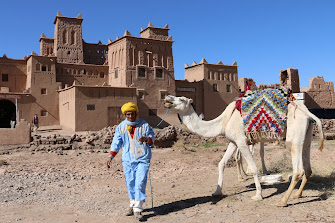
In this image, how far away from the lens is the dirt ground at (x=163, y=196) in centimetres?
521

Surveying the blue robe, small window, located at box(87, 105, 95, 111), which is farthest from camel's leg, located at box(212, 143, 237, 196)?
small window, located at box(87, 105, 95, 111)

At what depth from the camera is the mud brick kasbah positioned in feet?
81.6

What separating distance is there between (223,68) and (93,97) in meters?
16.4

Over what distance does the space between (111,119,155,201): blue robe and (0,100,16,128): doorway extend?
26379 millimetres

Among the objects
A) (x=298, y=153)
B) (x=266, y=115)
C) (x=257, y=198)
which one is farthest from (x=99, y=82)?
(x=298, y=153)

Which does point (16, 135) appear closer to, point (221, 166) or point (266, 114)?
point (221, 166)

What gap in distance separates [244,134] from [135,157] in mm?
2308

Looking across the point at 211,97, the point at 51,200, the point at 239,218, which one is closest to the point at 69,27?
the point at 211,97

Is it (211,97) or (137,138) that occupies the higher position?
(211,97)

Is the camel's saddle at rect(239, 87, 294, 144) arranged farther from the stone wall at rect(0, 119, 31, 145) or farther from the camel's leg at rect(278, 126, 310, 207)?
the stone wall at rect(0, 119, 31, 145)

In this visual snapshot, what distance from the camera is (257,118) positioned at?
20.1 ft

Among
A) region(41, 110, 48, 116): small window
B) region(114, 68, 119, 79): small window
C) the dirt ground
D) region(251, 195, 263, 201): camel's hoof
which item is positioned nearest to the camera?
the dirt ground

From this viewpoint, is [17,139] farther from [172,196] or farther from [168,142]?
[172,196]

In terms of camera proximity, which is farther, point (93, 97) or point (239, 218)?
point (93, 97)
